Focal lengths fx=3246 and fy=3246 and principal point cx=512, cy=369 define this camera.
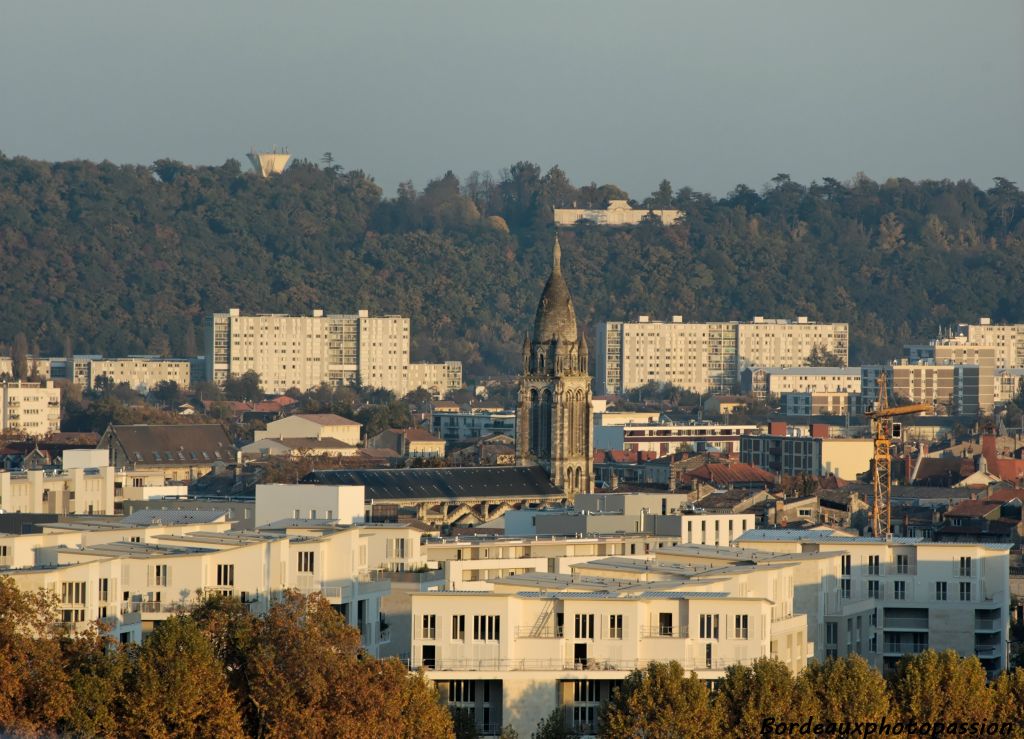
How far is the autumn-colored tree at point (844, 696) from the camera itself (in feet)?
118

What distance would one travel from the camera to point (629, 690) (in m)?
36.1

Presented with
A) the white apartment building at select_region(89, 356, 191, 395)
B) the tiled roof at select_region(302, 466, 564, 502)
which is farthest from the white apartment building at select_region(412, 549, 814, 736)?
the white apartment building at select_region(89, 356, 191, 395)

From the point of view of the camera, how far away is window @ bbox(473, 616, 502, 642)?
38.4 m

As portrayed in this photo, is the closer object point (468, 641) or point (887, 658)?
point (468, 641)

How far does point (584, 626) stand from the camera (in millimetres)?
38562

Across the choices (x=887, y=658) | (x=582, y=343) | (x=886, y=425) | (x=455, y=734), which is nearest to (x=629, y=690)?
(x=455, y=734)

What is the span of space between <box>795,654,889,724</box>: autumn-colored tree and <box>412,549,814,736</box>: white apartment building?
1903 mm

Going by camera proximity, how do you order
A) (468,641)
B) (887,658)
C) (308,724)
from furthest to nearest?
(887,658) < (468,641) < (308,724)

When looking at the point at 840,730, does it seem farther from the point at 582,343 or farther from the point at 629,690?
the point at 582,343

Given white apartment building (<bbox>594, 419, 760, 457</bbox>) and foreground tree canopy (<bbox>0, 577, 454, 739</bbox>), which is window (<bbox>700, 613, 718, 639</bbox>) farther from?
white apartment building (<bbox>594, 419, 760, 457</bbox>)

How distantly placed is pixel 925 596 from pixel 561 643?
36.5 ft

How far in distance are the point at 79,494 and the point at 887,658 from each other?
27.7m

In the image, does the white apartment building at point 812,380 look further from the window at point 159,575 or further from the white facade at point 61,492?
the window at point 159,575

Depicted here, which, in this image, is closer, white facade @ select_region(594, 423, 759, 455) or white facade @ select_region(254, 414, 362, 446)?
white facade @ select_region(254, 414, 362, 446)
